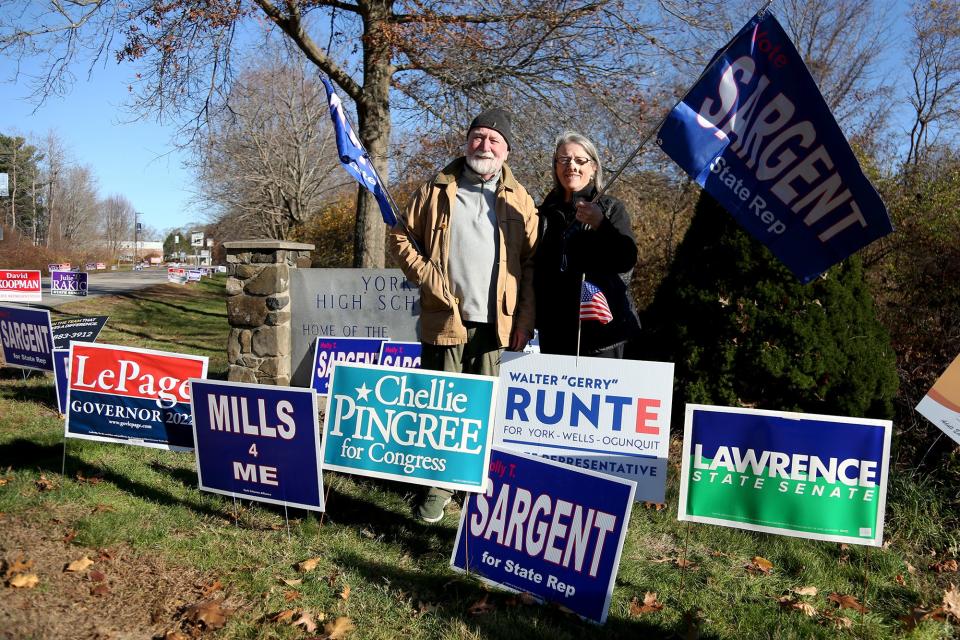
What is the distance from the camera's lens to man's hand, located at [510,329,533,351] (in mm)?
3785

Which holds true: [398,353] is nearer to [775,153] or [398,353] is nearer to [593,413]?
[593,413]

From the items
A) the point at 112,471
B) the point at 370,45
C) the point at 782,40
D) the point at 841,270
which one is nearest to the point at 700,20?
the point at 370,45

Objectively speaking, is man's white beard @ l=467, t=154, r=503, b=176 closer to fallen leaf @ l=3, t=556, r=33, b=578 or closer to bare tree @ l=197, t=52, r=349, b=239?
fallen leaf @ l=3, t=556, r=33, b=578

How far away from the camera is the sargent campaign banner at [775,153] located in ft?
9.64

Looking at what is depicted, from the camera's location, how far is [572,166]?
342cm

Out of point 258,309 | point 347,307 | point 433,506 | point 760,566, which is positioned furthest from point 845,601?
point 258,309

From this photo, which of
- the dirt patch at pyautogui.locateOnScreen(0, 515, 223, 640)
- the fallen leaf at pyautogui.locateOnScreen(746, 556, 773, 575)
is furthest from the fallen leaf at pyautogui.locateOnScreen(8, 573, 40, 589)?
the fallen leaf at pyautogui.locateOnScreen(746, 556, 773, 575)

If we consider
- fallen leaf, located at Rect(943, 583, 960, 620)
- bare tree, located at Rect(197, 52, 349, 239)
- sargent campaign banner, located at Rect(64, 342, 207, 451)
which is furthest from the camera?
bare tree, located at Rect(197, 52, 349, 239)

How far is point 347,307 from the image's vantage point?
23.3 feet

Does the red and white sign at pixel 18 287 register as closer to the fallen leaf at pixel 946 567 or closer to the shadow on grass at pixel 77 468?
the shadow on grass at pixel 77 468

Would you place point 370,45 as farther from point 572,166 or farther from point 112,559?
point 112,559

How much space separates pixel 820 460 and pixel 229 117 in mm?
9725

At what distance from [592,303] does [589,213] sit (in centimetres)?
47

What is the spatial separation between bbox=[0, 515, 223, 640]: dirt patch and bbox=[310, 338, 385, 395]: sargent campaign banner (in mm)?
3163
